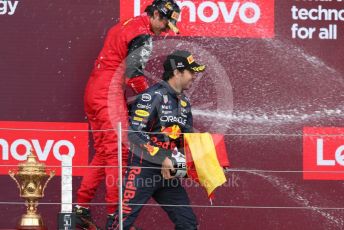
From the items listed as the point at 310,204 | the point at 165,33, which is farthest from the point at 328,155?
the point at 165,33

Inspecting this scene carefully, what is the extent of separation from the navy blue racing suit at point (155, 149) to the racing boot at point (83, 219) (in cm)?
65

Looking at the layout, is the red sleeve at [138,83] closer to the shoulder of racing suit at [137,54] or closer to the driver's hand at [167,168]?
the shoulder of racing suit at [137,54]

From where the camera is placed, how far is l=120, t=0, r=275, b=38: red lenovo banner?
9.31 m

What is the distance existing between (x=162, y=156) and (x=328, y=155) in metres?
2.04

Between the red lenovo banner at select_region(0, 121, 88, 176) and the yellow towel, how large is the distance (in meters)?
1.38

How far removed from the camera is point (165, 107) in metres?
8.11

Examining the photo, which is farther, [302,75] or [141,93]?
[302,75]

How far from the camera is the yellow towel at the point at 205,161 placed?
26.2 ft

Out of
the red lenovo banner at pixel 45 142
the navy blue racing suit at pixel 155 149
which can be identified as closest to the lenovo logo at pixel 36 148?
the red lenovo banner at pixel 45 142

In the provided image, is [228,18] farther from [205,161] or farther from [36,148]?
[36,148]

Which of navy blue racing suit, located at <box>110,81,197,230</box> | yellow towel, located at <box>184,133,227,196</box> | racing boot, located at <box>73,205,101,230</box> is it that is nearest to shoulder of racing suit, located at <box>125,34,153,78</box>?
navy blue racing suit, located at <box>110,81,197,230</box>

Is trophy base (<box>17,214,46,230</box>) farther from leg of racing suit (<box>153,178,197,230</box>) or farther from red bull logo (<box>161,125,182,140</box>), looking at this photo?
red bull logo (<box>161,125,182,140</box>)

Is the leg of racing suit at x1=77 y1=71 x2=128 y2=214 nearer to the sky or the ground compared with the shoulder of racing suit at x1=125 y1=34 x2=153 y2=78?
nearer to the ground

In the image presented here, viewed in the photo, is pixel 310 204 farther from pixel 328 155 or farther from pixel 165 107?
pixel 165 107
